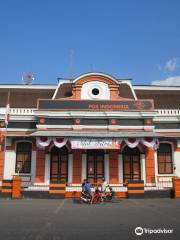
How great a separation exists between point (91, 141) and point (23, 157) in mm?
5445

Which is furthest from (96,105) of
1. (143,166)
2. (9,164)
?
(9,164)

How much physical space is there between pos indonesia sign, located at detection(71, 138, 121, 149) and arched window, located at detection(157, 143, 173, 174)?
4.30 meters

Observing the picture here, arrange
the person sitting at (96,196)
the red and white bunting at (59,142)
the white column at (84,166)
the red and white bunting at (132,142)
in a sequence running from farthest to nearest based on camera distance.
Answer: the white column at (84,166) → the red and white bunting at (132,142) → the red and white bunting at (59,142) → the person sitting at (96,196)

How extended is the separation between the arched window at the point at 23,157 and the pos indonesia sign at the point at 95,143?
13.4 feet

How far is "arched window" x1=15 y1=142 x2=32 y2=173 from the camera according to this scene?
20.6 m

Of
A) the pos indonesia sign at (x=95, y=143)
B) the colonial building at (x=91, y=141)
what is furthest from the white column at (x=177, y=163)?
the pos indonesia sign at (x=95, y=143)

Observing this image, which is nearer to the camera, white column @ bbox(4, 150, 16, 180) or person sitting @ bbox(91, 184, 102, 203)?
person sitting @ bbox(91, 184, 102, 203)

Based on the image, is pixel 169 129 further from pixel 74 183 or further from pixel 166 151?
pixel 74 183

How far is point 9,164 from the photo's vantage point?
2047 centimetres

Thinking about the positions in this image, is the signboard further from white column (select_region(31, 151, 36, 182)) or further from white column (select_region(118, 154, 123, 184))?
white column (select_region(31, 151, 36, 182))

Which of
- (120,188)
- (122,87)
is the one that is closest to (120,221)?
(120,188)

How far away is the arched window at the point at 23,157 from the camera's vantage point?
2062cm

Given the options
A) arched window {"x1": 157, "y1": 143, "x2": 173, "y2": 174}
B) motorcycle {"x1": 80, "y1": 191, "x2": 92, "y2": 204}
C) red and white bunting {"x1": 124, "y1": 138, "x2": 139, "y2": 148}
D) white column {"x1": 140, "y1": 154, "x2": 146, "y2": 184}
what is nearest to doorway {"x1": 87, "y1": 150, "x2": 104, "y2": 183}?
red and white bunting {"x1": 124, "y1": 138, "x2": 139, "y2": 148}

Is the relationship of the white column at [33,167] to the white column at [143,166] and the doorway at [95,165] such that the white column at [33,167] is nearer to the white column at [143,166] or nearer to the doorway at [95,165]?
the doorway at [95,165]
